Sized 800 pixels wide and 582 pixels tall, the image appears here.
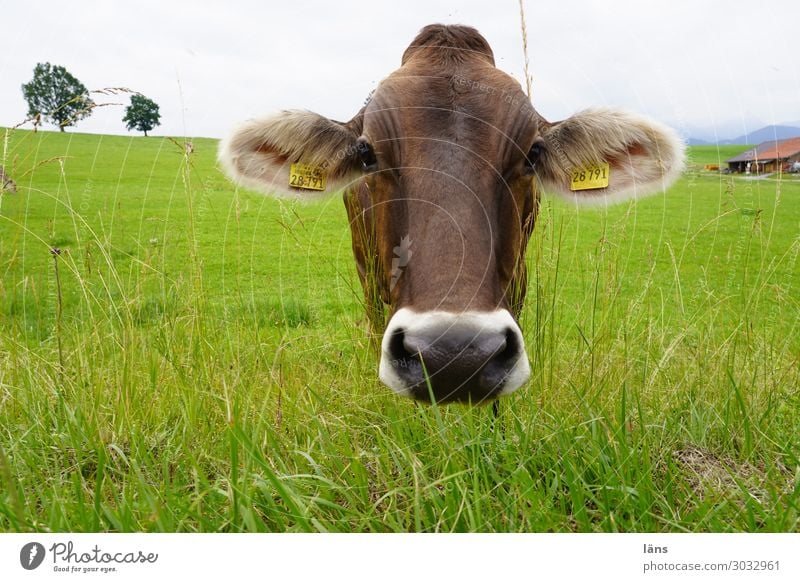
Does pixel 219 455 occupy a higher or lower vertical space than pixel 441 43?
lower

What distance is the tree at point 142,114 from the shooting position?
3.61 metres

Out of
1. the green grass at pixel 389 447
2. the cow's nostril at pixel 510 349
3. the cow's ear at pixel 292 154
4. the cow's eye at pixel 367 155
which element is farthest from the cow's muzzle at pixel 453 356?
the cow's ear at pixel 292 154

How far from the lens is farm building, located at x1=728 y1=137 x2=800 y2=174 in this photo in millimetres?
3520

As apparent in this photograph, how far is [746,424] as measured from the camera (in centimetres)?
256

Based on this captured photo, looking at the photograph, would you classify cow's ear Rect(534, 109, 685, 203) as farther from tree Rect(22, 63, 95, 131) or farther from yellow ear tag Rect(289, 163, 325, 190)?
tree Rect(22, 63, 95, 131)

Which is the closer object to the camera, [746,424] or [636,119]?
[746,424]

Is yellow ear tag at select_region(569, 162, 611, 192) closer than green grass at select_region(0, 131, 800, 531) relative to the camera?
No

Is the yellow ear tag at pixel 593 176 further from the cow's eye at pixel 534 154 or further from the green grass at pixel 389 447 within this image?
the cow's eye at pixel 534 154

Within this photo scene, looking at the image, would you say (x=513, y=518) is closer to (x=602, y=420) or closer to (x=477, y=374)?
(x=477, y=374)

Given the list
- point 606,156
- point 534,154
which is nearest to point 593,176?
point 606,156

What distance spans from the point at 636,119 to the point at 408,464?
2303mm

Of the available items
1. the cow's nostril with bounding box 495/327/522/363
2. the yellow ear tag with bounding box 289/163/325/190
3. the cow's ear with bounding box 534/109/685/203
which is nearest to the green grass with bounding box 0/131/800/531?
Answer: the cow's ear with bounding box 534/109/685/203

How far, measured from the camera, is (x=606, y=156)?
3.56m
